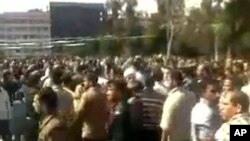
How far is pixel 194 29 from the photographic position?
27016 mm

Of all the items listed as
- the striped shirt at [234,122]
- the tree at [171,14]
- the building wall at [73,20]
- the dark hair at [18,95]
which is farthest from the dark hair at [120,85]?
the tree at [171,14]

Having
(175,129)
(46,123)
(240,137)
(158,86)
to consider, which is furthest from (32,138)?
(240,137)

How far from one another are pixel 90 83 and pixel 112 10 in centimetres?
2014

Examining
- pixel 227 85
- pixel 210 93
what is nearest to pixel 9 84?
pixel 227 85

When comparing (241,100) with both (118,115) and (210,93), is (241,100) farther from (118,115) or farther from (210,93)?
(118,115)

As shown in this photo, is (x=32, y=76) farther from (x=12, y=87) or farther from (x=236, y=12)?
(x=236, y=12)

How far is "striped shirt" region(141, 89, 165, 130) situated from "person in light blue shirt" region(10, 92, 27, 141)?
2.25 metres

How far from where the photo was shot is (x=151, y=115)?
297 inches

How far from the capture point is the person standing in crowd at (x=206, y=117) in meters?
6.46

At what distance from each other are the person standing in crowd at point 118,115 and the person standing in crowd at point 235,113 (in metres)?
2.26

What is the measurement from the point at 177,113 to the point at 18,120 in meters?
3.20

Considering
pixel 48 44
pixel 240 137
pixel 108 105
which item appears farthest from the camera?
pixel 48 44

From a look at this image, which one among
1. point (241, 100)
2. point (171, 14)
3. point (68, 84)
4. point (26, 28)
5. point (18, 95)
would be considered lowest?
point (26, 28)

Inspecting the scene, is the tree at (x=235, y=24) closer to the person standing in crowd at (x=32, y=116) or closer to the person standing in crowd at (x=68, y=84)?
the person standing in crowd at (x=32, y=116)
